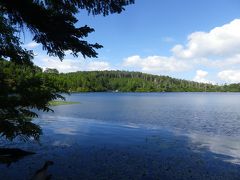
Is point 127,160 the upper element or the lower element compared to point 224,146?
upper

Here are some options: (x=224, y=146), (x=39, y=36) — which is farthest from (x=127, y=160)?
(x=39, y=36)

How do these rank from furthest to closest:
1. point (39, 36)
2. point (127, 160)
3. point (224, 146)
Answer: point (224, 146) → point (127, 160) → point (39, 36)

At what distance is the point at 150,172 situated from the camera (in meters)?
16.7

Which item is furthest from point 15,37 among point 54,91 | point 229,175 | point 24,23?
point 229,175

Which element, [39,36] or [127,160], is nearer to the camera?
[39,36]

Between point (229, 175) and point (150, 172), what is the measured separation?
4339mm

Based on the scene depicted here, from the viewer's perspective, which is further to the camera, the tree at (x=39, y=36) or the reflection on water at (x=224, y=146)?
the reflection on water at (x=224, y=146)

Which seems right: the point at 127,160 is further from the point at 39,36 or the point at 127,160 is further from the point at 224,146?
the point at 39,36

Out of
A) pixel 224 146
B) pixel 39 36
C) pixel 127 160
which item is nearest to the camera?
pixel 39 36

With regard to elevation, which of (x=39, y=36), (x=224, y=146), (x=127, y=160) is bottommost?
(x=224, y=146)

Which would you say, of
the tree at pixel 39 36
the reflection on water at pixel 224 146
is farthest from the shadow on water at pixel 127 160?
the tree at pixel 39 36

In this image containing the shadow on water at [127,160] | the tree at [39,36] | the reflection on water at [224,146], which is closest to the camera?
the tree at [39,36]

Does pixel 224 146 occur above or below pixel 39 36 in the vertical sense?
below

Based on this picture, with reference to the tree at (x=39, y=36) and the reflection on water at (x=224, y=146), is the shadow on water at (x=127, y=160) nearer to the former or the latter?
the reflection on water at (x=224, y=146)
